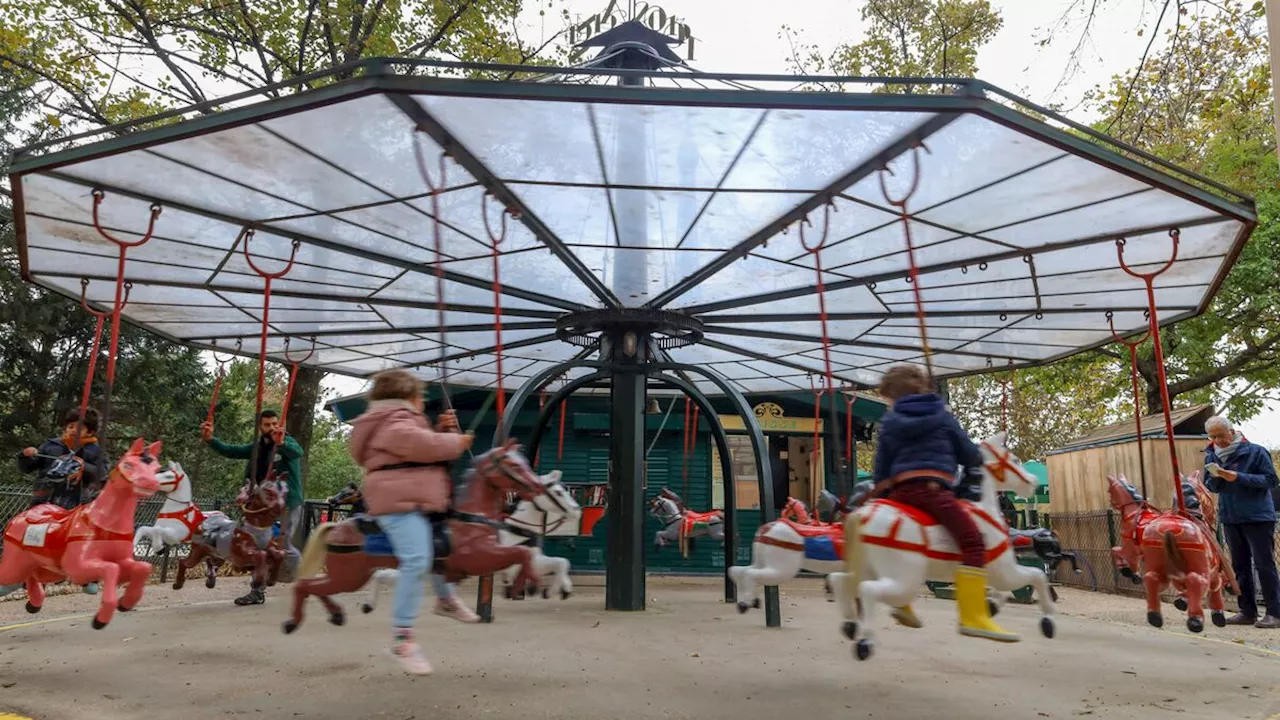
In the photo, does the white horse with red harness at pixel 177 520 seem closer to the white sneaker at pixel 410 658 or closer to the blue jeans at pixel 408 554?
the blue jeans at pixel 408 554

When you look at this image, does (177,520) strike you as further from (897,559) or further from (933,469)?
(933,469)

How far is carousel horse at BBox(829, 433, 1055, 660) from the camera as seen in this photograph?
4.78 metres

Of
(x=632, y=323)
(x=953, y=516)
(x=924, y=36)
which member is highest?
(x=924, y=36)

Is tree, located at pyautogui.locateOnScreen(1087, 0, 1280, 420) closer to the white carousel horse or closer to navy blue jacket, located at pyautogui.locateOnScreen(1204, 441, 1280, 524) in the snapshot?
navy blue jacket, located at pyautogui.locateOnScreen(1204, 441, 1280, 524)

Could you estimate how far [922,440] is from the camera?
16.7ft

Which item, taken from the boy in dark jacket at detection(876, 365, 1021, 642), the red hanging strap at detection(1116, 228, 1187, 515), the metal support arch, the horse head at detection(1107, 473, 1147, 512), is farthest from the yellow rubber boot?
the metal support arch

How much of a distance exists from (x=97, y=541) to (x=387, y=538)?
297 cm

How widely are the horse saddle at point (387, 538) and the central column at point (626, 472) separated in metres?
5.80

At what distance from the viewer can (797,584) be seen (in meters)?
16.8

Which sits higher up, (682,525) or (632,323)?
(632,323)

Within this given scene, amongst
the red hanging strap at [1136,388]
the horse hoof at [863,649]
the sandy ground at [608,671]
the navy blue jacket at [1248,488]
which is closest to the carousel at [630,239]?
the horse hoof at [863,649]

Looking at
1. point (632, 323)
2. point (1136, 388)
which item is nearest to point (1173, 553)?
point (1136, 388)

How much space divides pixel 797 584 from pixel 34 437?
17112 millimetres

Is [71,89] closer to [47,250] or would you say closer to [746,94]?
[47,250]
